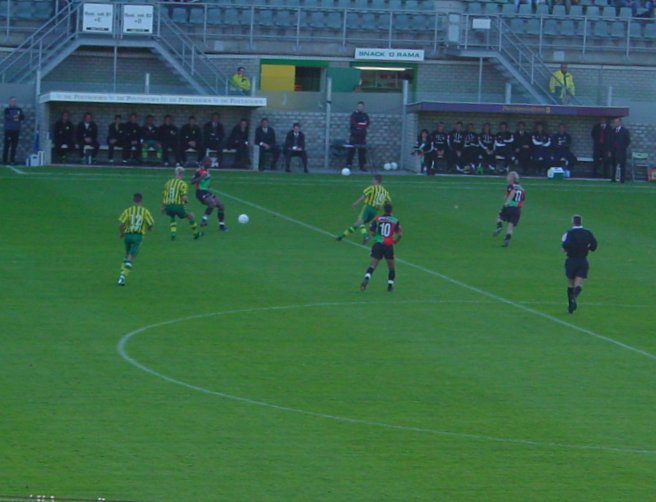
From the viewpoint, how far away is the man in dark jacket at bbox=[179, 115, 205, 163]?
46.3 m

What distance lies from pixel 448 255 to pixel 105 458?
17.4m

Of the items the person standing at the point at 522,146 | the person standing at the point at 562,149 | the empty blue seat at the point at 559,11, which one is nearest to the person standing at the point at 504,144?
the person standing at the point at 522,146

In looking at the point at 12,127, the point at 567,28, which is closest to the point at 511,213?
the point at 12,127

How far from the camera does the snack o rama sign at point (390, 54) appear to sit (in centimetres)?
5097

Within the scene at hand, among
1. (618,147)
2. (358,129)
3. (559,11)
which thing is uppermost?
(559,11)

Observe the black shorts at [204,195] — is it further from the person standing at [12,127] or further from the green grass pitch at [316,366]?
the person standing at [12,127]

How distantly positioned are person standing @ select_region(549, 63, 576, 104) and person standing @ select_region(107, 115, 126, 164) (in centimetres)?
1551

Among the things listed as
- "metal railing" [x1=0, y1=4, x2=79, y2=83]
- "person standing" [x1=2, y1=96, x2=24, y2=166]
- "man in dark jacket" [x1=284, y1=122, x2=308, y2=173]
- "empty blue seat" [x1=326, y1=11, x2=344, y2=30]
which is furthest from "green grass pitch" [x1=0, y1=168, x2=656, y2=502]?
"empty blue seat" [x1=326, y1=11, x2=344, y2=30]

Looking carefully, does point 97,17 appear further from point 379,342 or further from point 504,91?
point 379,342

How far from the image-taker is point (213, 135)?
46281mm

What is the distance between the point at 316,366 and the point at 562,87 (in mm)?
33446

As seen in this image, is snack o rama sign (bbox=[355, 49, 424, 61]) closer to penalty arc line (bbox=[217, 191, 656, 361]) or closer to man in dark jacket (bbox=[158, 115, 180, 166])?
man in dark jacket (bbox=[158, 115, 180, 166])

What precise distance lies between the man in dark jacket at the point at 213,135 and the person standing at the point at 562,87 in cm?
1226

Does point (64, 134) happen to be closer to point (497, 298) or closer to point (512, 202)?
point (512, 202)
